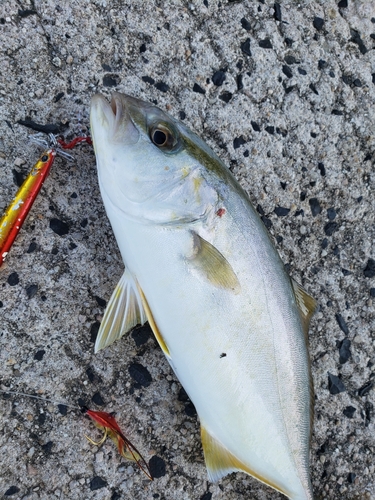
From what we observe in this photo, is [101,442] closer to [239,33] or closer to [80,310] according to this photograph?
[80,310]

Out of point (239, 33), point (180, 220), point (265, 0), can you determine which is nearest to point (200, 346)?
point (180, 220)

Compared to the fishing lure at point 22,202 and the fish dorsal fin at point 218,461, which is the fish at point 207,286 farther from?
the fishing lure at point 22,202

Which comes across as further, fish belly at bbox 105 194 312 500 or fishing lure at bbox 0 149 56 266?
fishing lure at bbox 0 149 56 266

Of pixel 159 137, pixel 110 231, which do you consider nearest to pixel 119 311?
pixel 110 231

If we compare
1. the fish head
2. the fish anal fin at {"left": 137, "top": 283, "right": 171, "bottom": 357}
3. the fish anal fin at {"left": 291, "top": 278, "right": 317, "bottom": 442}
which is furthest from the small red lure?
the fish head

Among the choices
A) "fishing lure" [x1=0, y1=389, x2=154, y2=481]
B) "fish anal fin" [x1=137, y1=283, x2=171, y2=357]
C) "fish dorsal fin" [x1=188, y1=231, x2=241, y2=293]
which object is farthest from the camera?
"fishing lure" [x1=0, y1=389, x2=154, y2=481]

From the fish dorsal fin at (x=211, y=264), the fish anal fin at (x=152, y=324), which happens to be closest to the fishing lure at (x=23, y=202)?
the fish anal fin at (x=152, y=324)

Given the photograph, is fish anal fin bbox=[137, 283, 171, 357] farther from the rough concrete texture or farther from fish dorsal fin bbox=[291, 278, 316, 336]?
fish dorsal fin bbox=[291, 278, 316, 336]
